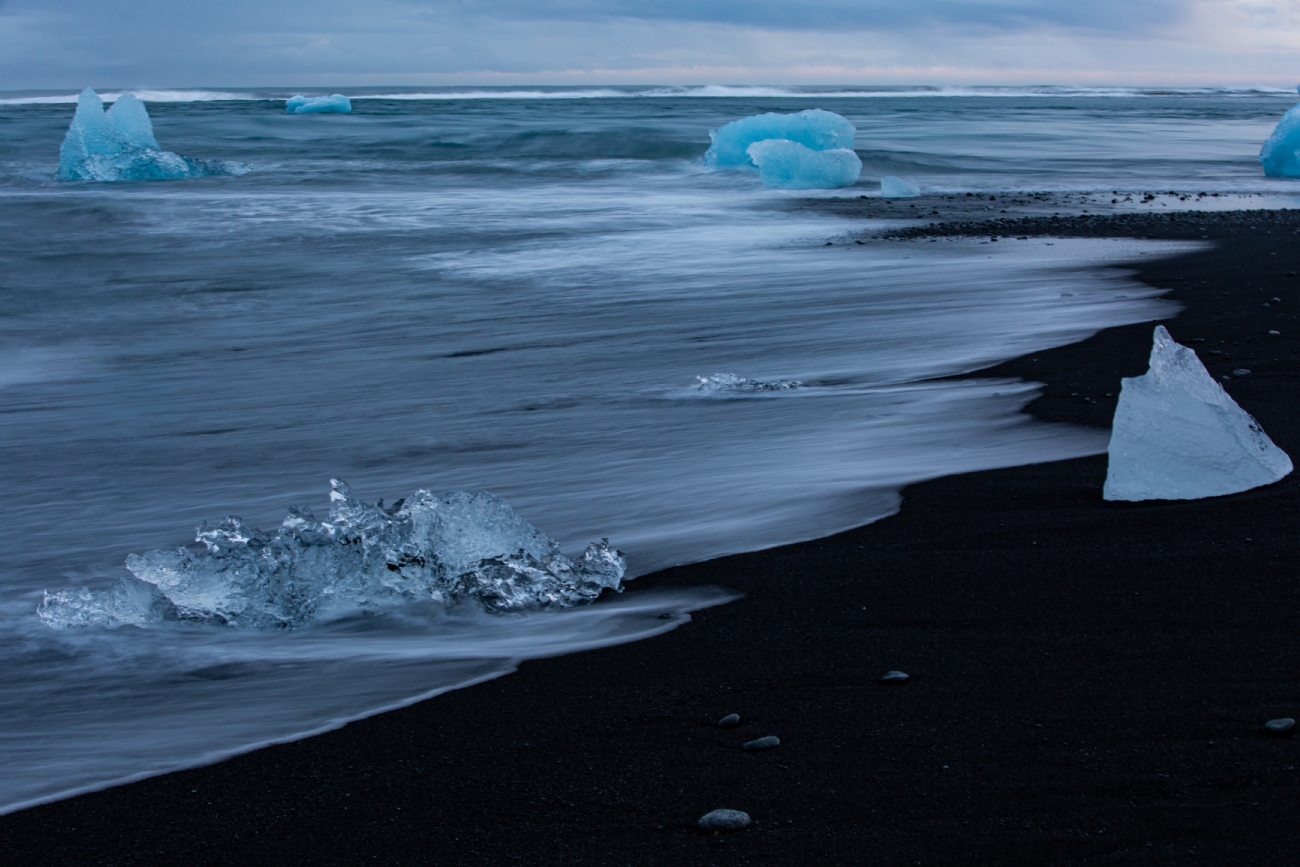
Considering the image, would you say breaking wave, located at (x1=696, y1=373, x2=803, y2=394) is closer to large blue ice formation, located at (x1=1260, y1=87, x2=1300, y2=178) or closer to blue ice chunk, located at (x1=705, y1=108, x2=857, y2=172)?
blue ice chunk, located at (x1=705, y1=108, x2=857, y2=172)

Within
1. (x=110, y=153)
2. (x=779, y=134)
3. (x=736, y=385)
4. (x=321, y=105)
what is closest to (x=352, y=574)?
(x=736, y=385)

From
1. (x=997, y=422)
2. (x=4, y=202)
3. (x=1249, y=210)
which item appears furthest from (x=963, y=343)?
(x=4, y=202)

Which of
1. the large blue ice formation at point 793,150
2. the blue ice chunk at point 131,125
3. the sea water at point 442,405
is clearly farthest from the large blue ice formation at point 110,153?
the large blue ice formation at point 793,150

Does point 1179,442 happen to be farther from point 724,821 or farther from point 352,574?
point 352,574

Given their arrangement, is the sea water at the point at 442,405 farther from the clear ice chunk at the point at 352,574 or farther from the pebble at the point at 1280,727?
the pebble at the point at 1280,727

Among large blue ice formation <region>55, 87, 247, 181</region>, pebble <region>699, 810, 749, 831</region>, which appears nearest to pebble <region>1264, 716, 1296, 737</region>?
pebble <region>699, 810, 749, 831</region>

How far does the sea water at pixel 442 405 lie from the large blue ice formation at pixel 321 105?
34.2 meters

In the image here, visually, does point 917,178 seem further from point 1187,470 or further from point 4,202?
point 1187,470

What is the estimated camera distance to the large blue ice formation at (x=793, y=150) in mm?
16391

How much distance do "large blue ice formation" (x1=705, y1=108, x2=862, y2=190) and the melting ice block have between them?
544 inches

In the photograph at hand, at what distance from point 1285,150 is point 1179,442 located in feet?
56.1

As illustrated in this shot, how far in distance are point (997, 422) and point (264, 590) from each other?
2.69 meters

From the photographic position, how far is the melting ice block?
300 cm

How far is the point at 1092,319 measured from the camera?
5.92m
